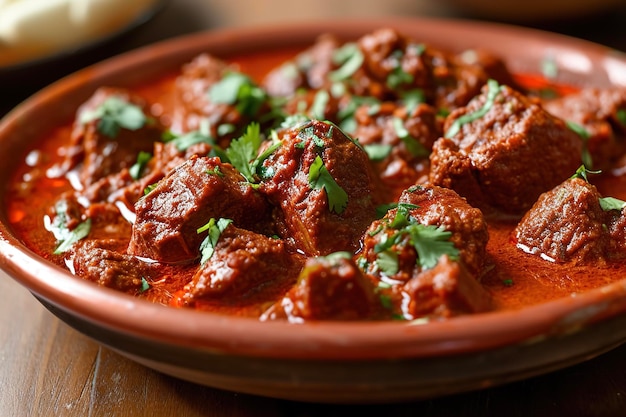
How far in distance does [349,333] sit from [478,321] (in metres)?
0.41

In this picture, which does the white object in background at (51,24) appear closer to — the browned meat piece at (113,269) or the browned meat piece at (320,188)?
the browned meat piece at (113,269)

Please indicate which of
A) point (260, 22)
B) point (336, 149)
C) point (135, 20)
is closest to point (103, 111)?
point (336, 149)

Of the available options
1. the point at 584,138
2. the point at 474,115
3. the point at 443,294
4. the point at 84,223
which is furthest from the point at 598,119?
the point at 84,223

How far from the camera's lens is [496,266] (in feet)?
10.6

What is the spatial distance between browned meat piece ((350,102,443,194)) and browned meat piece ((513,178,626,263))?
0.71m

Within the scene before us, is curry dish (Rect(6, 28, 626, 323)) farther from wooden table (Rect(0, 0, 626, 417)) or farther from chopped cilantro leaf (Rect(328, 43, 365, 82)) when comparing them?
wooden table (Rect(0, 0, 626, 417))

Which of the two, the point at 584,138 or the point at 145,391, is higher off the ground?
the point at 584,138

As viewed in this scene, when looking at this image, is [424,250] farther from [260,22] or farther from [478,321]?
[260,22]

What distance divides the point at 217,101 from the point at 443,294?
81.6 inches

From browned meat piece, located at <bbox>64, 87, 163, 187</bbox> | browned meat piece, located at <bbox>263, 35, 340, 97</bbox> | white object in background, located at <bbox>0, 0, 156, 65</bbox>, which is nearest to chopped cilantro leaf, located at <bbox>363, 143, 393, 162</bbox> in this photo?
browned meat piece, located at <bbox>263, 35, 340, 97</bbox>

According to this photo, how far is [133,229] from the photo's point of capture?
11.1 ft

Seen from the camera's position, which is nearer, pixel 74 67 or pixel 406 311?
pixel 406 311

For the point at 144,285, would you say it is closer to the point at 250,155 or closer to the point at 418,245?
the point at 250,155

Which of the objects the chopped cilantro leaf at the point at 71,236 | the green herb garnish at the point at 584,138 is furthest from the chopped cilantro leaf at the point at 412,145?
the chopped cilantro leaf at the point at 71,236
